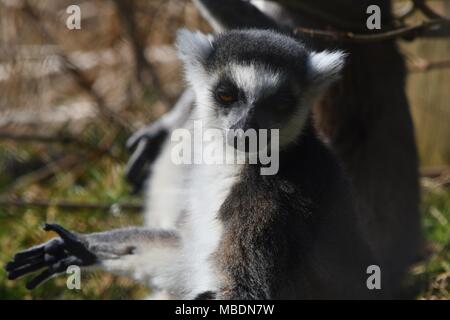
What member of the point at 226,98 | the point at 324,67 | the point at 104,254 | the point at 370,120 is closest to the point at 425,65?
the point at 370,120

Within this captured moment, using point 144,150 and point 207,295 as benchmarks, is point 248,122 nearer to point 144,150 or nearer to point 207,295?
point 207,295

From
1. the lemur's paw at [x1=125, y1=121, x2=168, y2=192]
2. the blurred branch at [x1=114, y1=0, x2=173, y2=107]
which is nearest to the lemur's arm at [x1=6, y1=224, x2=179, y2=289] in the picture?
the lemur's paw at [x1=125, y1=121, x2=168, y2=192]

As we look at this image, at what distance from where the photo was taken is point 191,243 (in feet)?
15.3

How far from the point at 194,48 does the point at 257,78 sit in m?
0.64

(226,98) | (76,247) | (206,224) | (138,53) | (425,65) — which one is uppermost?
(138,53)

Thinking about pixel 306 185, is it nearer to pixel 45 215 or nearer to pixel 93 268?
pixel 93 268

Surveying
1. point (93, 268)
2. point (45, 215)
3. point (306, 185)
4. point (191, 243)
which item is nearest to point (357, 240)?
point (306, 185)

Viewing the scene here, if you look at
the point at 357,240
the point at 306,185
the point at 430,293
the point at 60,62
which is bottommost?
the point at 430,293

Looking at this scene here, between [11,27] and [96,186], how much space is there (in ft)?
7.48

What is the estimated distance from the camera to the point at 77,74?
28.5 feet

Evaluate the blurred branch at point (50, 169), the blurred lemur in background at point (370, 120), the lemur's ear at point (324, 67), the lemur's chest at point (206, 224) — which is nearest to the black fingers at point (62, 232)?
the lemur's chest at point (206, 224)

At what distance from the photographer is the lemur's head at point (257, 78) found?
4183 mm

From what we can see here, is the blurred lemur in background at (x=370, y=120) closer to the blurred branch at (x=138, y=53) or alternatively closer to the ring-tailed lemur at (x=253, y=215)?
the ring-tailed lemur at (x=253, y=215)

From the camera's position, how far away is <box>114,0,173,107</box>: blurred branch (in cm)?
889
